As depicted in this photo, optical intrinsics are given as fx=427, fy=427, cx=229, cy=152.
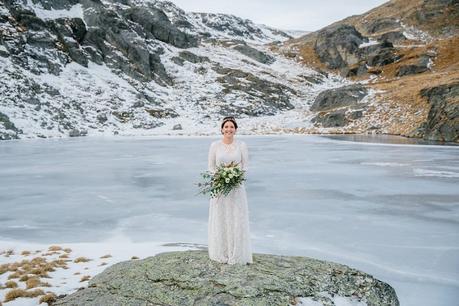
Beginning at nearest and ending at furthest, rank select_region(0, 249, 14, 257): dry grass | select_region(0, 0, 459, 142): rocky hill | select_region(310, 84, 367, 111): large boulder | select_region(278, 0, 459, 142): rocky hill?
select_region(0, 249, 14, 257): dry grass < select_region(278, 0, 459, 142): rocky hill < select_region(0, 0, 459, 142): rocky hill < select_region(310, 84, 367, 111): large boulder

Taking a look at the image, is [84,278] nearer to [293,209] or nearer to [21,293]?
[21,293]

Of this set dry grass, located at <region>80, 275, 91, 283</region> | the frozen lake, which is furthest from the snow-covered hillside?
dry grass, located at <region>80, 275, 91, 283</region>

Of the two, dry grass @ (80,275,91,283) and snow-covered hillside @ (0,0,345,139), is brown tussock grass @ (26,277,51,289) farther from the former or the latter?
snow-covered hillside @ (0,0,345,139)

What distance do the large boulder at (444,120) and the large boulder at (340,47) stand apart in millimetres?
89398

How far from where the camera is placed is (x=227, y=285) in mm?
6699

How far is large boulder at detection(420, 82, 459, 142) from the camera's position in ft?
152

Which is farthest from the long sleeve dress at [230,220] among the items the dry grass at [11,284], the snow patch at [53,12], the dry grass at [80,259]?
the snow patch at [53,12]

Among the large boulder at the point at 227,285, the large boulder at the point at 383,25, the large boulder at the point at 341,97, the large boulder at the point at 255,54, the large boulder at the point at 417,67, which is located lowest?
the large boulder at the point at 227,285

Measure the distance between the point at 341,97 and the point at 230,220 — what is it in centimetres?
7547

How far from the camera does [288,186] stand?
2134 cm

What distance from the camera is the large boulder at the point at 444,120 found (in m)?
46.5

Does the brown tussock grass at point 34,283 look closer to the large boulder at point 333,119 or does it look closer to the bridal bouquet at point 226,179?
the bridal bouquet at point 226,179

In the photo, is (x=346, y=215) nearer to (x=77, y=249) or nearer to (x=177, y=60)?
(x=77, y=249)

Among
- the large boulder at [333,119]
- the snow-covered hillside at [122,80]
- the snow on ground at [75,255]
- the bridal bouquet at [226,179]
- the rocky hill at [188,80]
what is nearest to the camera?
the bridal bouquet at [226,179]
